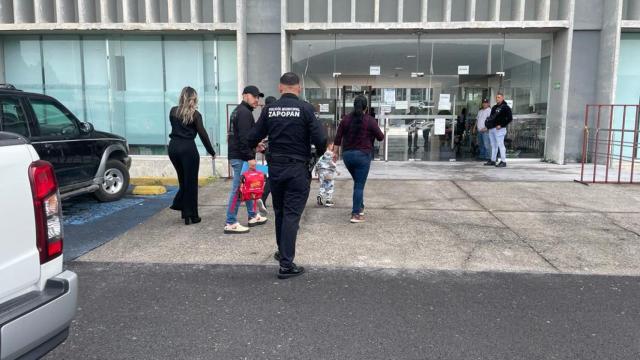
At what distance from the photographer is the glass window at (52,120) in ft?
22.6

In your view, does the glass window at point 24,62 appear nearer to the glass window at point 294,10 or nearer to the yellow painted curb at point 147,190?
the yellow painted curb at point 147,190

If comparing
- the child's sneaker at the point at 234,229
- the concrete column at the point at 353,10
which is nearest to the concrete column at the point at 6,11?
the concrete column at the point at 353,10

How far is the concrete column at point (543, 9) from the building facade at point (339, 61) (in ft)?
0.21

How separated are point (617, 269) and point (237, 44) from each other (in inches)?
387

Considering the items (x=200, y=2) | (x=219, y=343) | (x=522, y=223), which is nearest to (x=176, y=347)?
(x=219, y=343)

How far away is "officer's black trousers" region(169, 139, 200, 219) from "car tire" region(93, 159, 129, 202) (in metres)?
2.28

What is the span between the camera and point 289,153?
15.3 ft

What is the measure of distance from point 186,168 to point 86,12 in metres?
8.36

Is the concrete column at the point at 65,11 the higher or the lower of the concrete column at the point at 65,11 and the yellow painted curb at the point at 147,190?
the higher

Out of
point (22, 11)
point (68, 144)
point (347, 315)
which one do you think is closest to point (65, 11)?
point (22, 11)

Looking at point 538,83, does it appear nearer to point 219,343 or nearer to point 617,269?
point 617,269

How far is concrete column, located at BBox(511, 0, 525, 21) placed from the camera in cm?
1188

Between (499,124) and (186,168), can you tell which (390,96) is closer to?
(499,124)

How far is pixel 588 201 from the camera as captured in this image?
8.26 m
